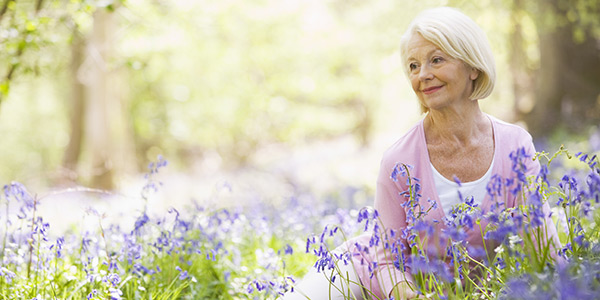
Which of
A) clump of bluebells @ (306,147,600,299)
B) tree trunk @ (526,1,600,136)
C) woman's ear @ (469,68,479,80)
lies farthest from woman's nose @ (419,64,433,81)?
tree trunk @ (526,1,600,136)

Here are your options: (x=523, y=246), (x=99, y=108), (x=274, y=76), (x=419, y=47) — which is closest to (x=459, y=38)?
(x=419, y=47)

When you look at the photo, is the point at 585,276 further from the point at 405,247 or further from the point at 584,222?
the point at 584,222

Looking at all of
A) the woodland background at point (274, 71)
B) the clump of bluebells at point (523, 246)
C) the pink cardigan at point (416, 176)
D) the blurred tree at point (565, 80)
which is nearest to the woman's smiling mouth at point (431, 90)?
the pink cardigan at point (416, 176)

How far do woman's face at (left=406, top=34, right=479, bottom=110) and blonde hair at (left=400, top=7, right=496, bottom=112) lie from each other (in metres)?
0.03

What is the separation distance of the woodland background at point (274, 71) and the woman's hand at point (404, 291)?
2.71 meters

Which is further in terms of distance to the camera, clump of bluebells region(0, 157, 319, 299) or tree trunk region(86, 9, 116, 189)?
tree trunk region(86, 9, 116, 189)

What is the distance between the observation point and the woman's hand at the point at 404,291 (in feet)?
7.88

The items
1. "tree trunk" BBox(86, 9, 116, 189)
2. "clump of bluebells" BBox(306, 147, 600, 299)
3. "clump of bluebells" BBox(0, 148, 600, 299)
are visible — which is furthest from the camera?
"tree trunk" BBox(86, 9, 116, 189)

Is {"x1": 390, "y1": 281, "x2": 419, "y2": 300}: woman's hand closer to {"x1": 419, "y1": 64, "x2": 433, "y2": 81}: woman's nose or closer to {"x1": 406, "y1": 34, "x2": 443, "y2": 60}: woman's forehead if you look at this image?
{"x1": 419, "y1": 64, "x2": 433, "y2": 81}: woman's nose

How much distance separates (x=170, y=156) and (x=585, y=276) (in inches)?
953

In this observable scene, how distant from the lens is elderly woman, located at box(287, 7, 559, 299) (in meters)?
2.65

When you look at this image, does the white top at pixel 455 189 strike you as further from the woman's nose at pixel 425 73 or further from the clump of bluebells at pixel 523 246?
the woman's nose at pixel 425 73

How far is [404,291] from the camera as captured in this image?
241 centimetres

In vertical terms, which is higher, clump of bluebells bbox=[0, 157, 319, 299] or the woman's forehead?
the woman's forehead
